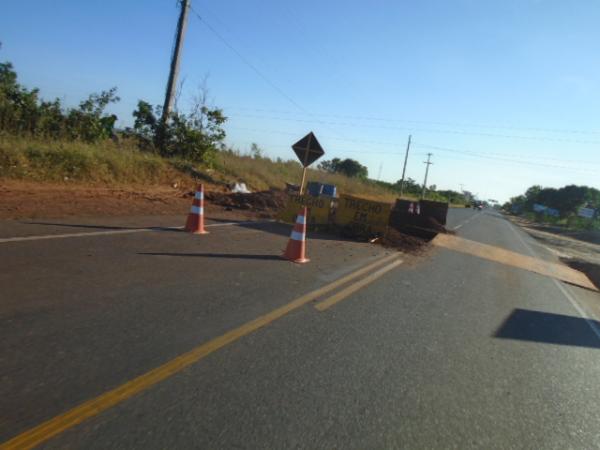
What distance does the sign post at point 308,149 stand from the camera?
42.1 feet

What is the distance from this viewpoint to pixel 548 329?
18.3ft

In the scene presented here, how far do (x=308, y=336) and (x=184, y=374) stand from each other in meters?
1.37

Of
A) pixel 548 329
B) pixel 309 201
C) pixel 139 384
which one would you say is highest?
pixel 309 201

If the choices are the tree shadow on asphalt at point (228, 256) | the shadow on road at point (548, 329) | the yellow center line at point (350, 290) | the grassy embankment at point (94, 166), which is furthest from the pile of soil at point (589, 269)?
the grassy embankment at point (94, 166)

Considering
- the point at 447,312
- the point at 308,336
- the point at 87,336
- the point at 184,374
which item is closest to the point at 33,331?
the point at 87,336

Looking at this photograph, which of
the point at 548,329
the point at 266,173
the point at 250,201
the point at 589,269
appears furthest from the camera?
the point at 266,173

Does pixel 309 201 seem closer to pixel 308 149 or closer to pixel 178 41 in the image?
pixel 308 149

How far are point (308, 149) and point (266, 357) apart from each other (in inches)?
404

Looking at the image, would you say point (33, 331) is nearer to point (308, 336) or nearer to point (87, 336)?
point (87, 336)

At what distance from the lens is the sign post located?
12.8m

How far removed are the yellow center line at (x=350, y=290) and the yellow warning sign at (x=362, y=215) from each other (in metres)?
3.41

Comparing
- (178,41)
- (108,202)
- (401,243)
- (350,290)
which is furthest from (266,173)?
(350,290)

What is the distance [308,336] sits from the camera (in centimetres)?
390

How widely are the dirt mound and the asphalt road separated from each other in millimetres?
7332
